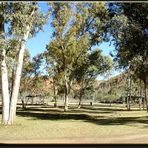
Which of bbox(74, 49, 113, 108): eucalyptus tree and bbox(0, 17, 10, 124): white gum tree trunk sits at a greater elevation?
bbox(74, 49, 113, 108): eucalyptus tree

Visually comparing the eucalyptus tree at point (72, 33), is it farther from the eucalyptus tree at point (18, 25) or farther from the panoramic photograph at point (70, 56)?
the eucalyptus tree at point (18, 25)

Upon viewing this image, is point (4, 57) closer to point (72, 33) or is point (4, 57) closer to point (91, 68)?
point (72, 33)

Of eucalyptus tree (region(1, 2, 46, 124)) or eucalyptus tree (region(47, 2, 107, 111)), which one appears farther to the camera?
eucalyptus tree (region(47, 2, 107, 111))

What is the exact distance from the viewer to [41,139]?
19875 millimetres

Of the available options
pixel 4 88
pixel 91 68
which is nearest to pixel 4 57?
pixel 4 88

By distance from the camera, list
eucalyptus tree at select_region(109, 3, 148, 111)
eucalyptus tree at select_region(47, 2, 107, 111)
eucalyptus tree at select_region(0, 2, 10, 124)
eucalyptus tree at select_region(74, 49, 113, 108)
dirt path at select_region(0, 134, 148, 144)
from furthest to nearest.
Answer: eucalyptus tree at select_region(74, 49, 113, 108)
eucalyptus tree at select_region(47, 2, 107, 111)
eucalyptus tree at select_region(109, 3, 148, 111)
eucalyptus tree at select_region(0, 2, 10, 124)
dirt path at select_region(0, 134, 148, 144)

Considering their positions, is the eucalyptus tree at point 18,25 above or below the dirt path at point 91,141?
above

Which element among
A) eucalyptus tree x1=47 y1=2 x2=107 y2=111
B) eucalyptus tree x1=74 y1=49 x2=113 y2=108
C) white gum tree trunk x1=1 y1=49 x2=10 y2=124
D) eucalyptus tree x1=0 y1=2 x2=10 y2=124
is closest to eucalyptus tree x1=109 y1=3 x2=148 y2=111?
eucalyptus tree x1=0 y1=2 x2=10 y2=124

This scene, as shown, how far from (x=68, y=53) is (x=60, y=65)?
548cm

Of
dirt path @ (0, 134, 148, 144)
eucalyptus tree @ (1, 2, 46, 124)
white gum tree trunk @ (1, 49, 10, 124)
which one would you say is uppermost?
eucalyptus tree @ (1, 2, 46, 124)

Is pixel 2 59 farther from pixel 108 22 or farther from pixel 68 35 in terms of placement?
pixel 68 35

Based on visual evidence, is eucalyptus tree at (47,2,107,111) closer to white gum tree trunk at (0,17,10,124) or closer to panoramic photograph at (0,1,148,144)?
panoramic photograph at (0,1,148,144)

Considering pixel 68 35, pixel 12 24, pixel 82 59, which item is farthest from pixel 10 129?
pixel 82 59

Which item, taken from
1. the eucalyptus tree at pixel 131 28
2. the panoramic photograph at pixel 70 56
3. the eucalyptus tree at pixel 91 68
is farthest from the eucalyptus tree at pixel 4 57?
the eucalyptus tree at pixel 91 68
